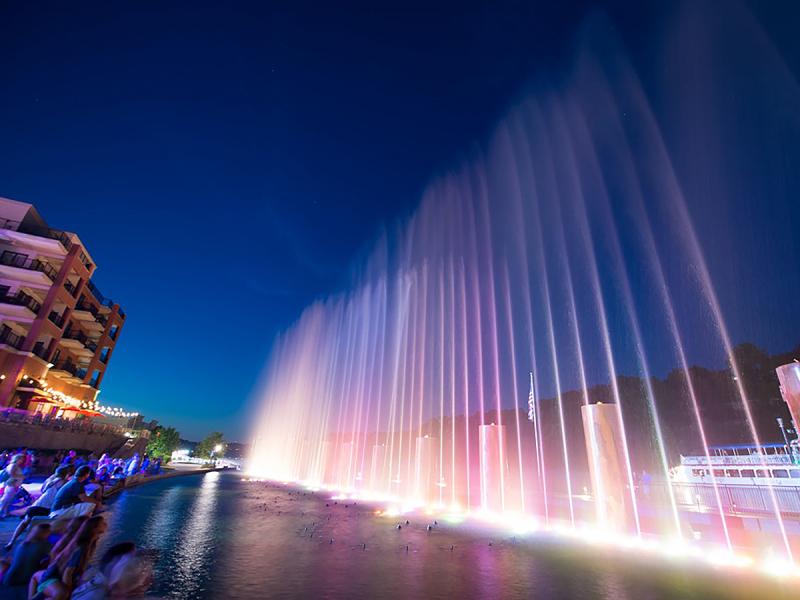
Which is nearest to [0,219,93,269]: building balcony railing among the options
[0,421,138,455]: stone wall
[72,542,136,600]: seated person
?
[0,421,138,455]: stone wall

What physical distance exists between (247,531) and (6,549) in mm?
6880

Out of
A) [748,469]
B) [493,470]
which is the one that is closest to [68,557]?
[493,470]

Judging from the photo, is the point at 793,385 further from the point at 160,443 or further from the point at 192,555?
the point at 160,443

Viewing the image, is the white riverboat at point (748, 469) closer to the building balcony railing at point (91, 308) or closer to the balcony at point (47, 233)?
the balcony at point (47, 233)

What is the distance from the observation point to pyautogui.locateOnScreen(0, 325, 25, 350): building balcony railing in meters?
35.4

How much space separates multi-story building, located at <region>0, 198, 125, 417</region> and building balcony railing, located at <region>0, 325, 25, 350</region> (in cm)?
5

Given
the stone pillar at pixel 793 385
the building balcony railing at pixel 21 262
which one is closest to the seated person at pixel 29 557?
the stone pillar at pixel 793 385

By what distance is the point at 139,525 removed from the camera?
1258cm

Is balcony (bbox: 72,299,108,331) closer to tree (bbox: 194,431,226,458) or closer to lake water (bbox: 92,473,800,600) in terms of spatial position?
lake water (bbox: 92,473,800,600)

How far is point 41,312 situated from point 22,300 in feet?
6.23

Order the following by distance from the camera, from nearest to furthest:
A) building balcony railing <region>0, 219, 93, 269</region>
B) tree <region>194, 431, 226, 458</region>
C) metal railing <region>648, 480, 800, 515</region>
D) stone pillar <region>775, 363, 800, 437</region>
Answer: stone pillar <region>775, 363, 800, 437</region> < metal railing <region>648, 480, 800, 515</region> < building balcony railing <region>0, 219, 93, 269</region> < tree <region>194, 431, 226, 458</region>

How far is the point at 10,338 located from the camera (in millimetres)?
36312

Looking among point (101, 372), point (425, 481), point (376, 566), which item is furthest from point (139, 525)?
point (101, 372)

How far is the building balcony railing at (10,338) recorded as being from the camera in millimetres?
35375
